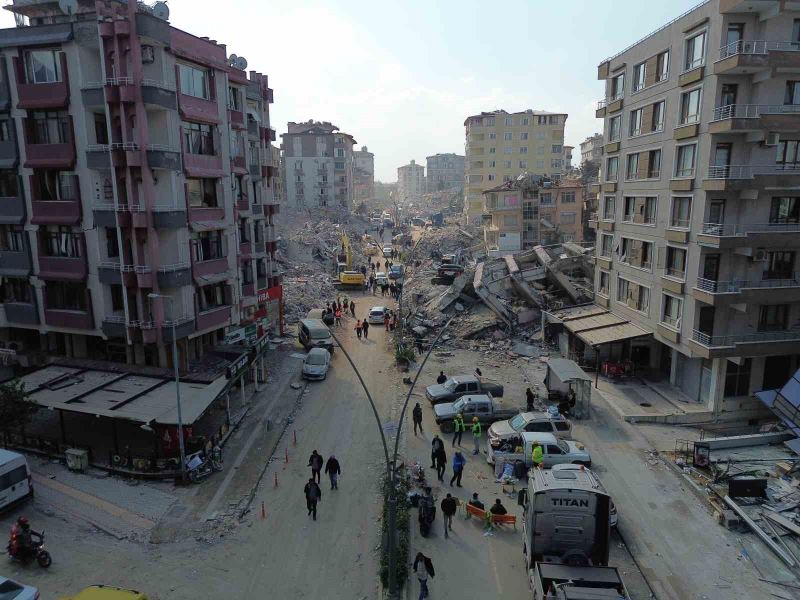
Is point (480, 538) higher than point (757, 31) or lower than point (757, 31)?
lower

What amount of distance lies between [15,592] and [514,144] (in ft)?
293

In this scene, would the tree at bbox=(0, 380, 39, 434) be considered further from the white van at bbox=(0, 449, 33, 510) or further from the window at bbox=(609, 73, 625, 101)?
the window at bbox=(609, 73, 625, 101)

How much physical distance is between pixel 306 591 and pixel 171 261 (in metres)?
16.3

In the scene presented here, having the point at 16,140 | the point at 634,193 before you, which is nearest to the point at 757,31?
the point at 634,193

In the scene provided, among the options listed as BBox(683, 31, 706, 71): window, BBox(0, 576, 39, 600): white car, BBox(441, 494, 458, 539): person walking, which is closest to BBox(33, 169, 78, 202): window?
BBox(0, 576, 39, 600): white car

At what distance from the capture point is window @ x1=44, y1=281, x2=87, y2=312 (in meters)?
26.8

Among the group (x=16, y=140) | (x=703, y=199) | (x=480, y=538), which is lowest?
(x=480, y=538)

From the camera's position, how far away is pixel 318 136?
116m

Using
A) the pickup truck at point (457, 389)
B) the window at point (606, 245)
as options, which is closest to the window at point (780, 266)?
the window at point (606, 245)

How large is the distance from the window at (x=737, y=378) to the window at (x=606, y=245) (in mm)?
11802

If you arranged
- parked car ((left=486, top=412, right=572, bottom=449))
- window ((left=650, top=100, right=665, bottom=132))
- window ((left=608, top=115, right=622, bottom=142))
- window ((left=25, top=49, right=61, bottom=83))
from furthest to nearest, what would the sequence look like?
1. window ((left=608, top=115, right=622, bottom=142))
2. window ((left=650, top=100, right=665, bottom=132))
3. window ((left=25, top=49, right=61, bottom=83))
4. parked car ((left=486, top=412, right=572, bottom=449))

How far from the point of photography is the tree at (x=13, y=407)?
21.6 m

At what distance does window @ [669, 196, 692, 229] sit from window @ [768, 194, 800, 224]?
143 inches

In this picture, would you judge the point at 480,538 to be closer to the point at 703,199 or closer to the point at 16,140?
the point at 703,199
